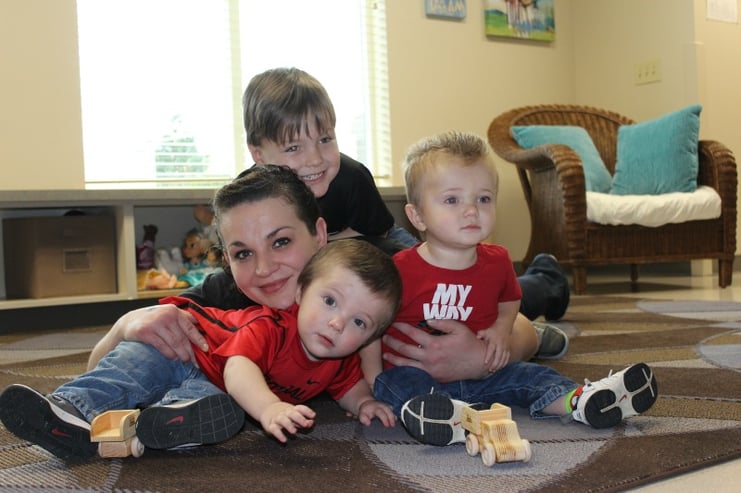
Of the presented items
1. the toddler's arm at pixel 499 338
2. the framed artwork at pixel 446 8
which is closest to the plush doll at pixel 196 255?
the framed artwork at pixel 446 8

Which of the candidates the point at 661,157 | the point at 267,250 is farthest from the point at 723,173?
the point at 267,250

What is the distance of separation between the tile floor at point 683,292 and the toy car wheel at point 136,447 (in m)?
0.66

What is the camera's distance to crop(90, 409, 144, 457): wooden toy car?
1.02m

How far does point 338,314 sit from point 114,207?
229cm

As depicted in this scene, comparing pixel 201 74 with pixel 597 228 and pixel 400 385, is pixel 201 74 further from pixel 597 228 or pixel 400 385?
pixel 400 385

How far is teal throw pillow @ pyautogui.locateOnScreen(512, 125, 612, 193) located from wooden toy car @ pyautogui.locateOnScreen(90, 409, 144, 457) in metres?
3.16

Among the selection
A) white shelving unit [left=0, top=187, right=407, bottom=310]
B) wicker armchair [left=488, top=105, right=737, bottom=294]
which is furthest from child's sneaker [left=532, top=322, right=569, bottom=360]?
white shelving unit [left=0, top=187, right=407, bottom=310]

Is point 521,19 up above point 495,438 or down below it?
above

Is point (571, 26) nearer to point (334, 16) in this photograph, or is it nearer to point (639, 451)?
point (334, 16)

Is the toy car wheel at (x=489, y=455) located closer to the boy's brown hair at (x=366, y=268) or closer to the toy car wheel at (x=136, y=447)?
the boy's brown hair at (x=366, y=268)

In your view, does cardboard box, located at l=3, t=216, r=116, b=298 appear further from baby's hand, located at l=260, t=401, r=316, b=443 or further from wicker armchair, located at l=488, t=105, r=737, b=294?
baby's hand, located at l=260, t=401, r=316, b=443

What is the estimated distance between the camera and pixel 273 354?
1.21 metres

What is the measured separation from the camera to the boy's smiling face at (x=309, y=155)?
1.59 metres

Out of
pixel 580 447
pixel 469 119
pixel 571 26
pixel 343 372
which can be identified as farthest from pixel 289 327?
pixel 571 26
